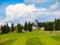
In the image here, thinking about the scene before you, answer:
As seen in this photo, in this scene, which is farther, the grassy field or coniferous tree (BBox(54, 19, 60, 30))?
coniferous tree (BBox(54, 19, 60, 30))

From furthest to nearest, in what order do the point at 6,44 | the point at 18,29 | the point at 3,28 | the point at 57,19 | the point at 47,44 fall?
the point at 57,19
the point at 3,28
the point at 18,29
the point at 6,44
the point at 47,44

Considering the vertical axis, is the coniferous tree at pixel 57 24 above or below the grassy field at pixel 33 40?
above

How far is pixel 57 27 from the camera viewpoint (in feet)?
508

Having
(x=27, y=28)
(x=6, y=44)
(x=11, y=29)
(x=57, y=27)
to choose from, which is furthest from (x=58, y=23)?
(x=6, y=44)

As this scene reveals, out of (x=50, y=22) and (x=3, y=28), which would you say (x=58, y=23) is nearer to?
(x=50, y=22)

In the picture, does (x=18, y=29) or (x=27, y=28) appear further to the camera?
(x=27, y=28)

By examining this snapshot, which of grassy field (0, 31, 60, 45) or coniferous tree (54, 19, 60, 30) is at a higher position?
coniferous tree (54, 19, 60, 30)

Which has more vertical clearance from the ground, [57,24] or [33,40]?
[57,24]

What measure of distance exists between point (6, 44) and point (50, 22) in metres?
132

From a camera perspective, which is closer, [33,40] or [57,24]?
[33,40]

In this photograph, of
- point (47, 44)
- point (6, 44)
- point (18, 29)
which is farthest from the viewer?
point (18, 29)

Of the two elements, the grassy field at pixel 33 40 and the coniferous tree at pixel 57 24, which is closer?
the grassy field at pixel 33 40

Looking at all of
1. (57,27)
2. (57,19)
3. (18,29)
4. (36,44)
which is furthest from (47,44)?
(57,19)

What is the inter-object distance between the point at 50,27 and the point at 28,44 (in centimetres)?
11639
